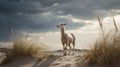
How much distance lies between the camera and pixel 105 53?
359 inches

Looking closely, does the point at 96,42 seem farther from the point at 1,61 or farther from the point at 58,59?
the point at 1,61

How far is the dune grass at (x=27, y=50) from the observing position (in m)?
11.0

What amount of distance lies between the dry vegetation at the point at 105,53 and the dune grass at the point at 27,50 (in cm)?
199

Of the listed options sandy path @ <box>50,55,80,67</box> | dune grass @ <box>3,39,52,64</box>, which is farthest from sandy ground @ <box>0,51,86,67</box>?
dune grass @ <box>3,39,52,64</box>

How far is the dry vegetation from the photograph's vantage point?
9.11m

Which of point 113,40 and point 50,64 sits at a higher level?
point 113,40

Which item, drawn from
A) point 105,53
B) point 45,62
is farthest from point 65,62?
point 105,53

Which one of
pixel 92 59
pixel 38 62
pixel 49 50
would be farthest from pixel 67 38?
pixel 92 59

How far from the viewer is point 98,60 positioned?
911 cm

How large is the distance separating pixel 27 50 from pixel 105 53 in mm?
3069

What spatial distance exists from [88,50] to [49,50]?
2.05 m

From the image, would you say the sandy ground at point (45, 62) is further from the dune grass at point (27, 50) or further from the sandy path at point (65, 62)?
the dune grass at point (27, 50)

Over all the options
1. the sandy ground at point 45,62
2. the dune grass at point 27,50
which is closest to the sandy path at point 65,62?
the sandy ground at point 45,62

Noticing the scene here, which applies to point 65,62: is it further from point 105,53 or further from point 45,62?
point 105,53
